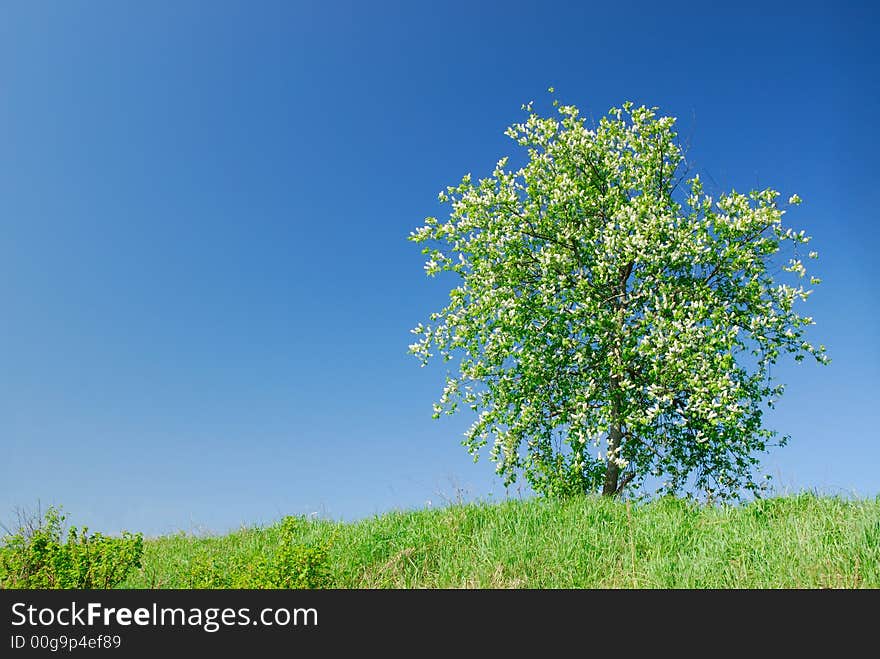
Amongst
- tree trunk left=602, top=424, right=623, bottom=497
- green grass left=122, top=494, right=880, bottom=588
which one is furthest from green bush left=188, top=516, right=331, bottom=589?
tree trunk left=602, top=424, right=623, bottom=497

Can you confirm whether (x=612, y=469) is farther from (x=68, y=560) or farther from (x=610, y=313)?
(x=68, y=560)

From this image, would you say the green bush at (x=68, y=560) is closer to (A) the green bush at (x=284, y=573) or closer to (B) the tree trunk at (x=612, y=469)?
(A) the green bush at (x=284, y=573)

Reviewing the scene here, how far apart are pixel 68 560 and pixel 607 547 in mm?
9396

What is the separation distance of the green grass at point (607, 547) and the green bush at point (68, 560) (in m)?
1.20

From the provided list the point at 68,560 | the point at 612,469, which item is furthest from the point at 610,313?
the point at 68,560

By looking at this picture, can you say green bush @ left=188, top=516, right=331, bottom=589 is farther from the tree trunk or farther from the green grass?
the tree trunk

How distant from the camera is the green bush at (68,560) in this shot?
11172mm

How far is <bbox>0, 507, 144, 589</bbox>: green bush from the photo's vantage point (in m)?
11.2

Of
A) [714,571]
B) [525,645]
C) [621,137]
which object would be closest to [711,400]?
[714,571]

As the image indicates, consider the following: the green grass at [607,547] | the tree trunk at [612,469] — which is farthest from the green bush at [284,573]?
the tree trunk at [612,469]

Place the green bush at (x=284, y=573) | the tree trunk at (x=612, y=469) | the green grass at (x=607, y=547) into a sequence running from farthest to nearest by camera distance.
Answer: the tree trunk at (x=612, y=469) → the green bush at (x=284, y=573) → the green grass at (x=607, y=547)

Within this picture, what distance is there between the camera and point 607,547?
10844mm

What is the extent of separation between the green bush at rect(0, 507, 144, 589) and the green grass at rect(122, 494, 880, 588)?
1196 millimetres

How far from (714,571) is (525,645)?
3.71 m
